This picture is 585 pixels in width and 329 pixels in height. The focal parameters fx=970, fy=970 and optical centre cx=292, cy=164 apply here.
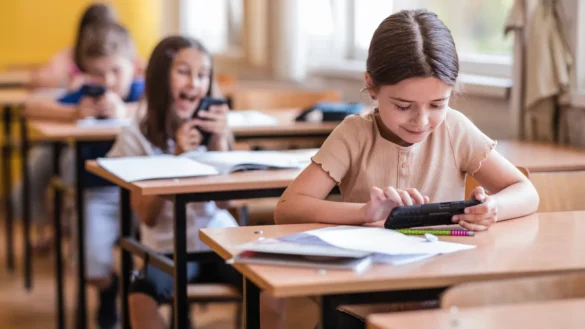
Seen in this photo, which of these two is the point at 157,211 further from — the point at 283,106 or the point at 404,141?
the point at 283,106

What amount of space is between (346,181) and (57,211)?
2015 millimetres

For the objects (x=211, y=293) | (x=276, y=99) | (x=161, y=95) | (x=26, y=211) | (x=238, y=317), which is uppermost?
(x=161, y=95)

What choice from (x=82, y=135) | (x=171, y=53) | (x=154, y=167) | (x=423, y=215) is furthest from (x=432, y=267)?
(x=82, y=135)

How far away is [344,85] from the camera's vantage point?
16.0 feet

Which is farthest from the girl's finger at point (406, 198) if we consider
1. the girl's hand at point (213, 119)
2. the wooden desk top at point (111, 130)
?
the wooden desk top at point (111, 130)

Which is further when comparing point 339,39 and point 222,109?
point 339,39

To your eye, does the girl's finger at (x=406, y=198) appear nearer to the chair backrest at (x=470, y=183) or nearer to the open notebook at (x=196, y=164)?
the chair backrest at (x=470, y=183)

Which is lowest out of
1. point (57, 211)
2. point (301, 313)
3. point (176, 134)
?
point (57, 211)

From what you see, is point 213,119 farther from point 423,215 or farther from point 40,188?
point 40,188

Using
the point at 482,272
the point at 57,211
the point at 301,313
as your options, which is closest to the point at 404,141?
the point at 301,313

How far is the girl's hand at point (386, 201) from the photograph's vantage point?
177cm

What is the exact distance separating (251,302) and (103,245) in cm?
194

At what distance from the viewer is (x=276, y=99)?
434 cm

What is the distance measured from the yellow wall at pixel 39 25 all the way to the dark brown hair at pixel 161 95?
4.25m
